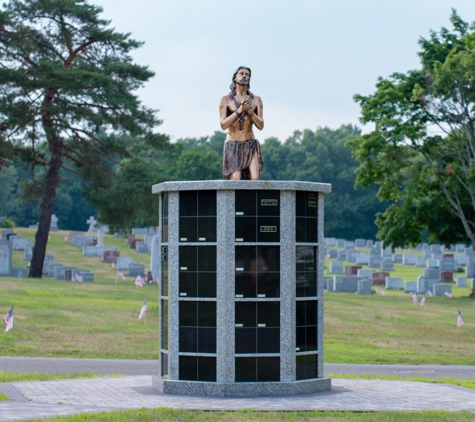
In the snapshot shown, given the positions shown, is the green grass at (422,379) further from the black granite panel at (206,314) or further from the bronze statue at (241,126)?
the bronze statue at (241,126)

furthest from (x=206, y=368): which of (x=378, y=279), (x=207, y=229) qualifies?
(x=378, y=279)

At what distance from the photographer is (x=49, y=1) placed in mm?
35469

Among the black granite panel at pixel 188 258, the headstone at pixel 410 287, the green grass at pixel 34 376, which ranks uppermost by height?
the black granite panel at pixel 188 258

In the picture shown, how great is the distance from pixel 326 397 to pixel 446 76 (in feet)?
86.2

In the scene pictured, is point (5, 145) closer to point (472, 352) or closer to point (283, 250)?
point (472, 352)

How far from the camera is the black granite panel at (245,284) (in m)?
12.9

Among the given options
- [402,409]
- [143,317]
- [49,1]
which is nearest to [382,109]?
[49,1]

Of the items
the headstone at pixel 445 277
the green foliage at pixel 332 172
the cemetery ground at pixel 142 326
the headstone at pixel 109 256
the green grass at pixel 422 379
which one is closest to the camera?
the green grass at pixel 422 379

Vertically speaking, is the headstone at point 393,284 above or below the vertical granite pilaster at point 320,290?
below

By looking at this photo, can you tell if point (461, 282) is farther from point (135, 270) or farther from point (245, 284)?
point (245, 284)

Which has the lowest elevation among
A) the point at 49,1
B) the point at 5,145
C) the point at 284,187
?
the point at 284,187

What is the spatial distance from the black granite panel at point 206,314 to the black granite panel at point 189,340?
6.0 inches

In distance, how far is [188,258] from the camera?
13.0 meters

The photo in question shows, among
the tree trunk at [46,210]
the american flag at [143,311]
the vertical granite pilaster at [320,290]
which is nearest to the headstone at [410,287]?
the tree trunk at [46,210]
